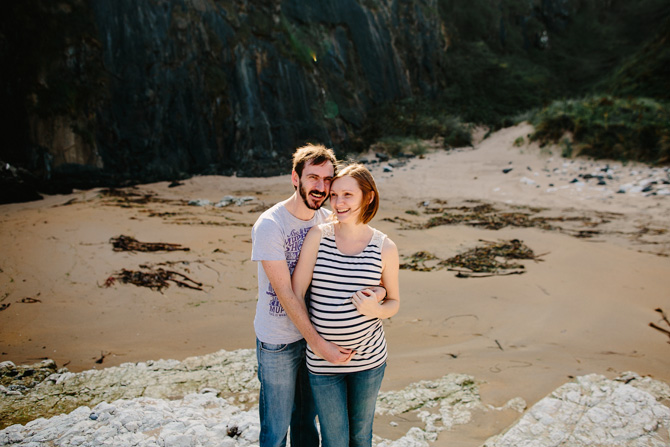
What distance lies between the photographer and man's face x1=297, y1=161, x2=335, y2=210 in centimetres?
187

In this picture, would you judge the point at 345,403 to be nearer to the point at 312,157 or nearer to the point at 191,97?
the point at 312,157

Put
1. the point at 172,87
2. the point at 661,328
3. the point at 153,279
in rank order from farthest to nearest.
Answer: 1. the point at 172,87
2. the point at 153,279
3. the point at 661,328

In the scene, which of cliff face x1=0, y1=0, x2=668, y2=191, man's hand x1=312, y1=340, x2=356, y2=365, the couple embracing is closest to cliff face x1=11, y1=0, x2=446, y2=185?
cliff face x1=0, y1=0, x2=668, y2=191

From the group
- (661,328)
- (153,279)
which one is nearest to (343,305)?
(661,328)

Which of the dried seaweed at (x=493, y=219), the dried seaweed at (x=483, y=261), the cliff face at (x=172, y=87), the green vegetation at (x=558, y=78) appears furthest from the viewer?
the green vegetation at (x=558, y=78)

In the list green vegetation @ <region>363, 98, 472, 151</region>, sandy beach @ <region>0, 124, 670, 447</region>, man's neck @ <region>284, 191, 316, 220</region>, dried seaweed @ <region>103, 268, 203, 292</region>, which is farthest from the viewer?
green vegetation @ <region>363, 98, 472, 151</region>

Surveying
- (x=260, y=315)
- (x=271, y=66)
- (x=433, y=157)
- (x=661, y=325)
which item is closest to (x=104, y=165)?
(x=271, y=66)

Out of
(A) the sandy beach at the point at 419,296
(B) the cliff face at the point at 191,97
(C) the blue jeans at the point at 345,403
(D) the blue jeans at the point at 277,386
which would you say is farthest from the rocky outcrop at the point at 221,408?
(B) the cliff face at the point at 191,97

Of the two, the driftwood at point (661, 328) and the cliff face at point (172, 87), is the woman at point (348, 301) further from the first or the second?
the cliff face at point (172, 87)

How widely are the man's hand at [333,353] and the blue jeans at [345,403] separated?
97 millimetres

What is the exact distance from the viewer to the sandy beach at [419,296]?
3.27 meters

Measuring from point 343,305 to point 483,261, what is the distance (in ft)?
14.7

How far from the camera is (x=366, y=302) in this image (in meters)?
1.70

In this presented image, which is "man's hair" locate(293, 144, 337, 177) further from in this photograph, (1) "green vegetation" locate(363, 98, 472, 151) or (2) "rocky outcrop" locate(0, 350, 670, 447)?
(1) "green vegetation" locate(363, 98, 472, 151)
